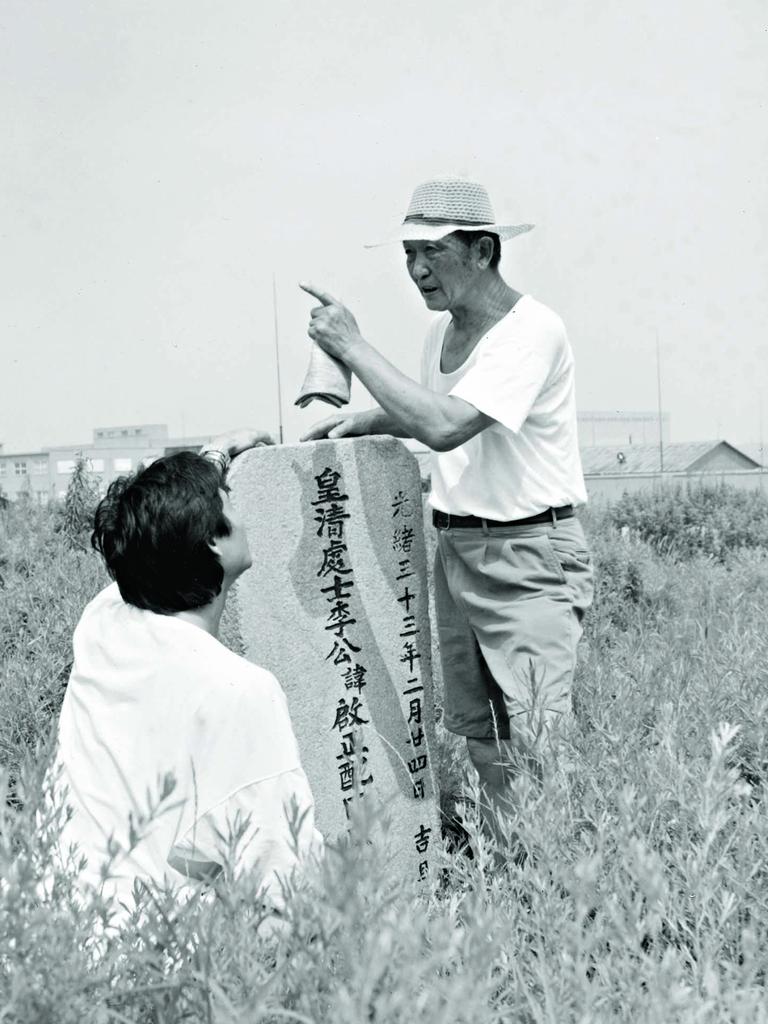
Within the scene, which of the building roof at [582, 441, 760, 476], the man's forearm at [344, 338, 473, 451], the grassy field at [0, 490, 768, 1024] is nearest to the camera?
the grassy field at [0, 490, 768, 1024]

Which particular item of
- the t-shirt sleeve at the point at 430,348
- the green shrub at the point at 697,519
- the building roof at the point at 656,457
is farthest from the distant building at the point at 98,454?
the t-shirt sleeve at the point at 430,348

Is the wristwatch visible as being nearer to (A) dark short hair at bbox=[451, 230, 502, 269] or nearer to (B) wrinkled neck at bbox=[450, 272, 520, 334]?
(B) wrinkled neck at bbox=[450, 272, 520, 334]

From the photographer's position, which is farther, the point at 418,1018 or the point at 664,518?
the point at 664,518

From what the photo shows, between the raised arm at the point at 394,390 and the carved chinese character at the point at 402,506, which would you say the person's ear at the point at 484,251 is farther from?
the carved chinese character at the point at 402,506

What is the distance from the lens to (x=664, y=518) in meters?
16.3

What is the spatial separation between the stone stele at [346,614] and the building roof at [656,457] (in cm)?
3268

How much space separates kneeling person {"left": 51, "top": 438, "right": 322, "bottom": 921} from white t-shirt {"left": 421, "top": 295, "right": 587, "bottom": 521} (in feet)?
3.46

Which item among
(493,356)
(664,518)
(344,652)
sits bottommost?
(664,518)

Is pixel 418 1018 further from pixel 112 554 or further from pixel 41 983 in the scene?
pixel 112 554

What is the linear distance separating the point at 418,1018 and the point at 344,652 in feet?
7.65

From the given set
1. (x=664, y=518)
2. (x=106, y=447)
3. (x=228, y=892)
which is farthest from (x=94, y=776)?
(x=106, y=447)

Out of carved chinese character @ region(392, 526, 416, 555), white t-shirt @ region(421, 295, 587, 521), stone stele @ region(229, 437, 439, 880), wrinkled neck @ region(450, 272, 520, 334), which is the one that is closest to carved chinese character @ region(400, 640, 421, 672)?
stone stele @ region(229, 437, 439, 880)

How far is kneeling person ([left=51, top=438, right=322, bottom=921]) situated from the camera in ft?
6.90

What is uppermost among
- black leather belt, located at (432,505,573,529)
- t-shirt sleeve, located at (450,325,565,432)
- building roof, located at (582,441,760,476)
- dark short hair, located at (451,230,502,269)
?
dark short hair, located at (451,230,502,269)
